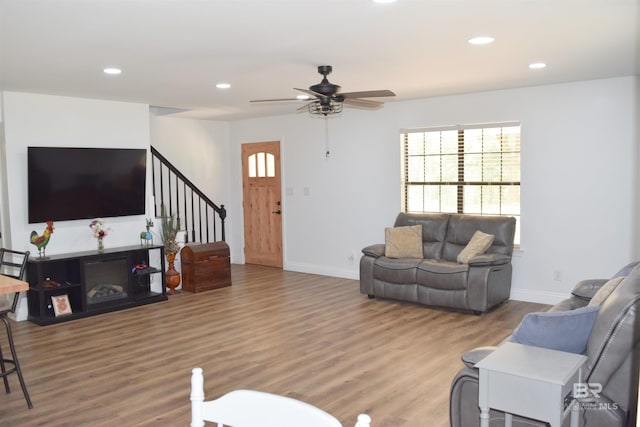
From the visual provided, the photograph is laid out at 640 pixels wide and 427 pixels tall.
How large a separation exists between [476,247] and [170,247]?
386 centimetres

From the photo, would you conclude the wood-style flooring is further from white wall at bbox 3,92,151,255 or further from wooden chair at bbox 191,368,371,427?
wooden chair at bbox 191,368,371,427

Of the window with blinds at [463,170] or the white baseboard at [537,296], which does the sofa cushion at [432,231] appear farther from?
the white baseboard at [537,296]

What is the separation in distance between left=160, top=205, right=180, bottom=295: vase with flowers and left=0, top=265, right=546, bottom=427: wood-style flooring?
1.83ft

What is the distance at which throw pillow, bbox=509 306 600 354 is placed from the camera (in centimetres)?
259

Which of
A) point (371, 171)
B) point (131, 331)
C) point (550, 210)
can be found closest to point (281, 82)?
point (371, 171)

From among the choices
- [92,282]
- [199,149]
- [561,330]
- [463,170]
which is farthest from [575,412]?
[199,149]

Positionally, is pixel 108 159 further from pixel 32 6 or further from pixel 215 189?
pixel 32 6

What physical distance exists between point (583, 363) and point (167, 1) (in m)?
2.73

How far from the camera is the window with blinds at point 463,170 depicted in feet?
20.6

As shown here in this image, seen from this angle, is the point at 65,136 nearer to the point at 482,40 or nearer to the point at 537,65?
the point at 482,40

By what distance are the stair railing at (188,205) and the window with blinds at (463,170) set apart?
2.95m

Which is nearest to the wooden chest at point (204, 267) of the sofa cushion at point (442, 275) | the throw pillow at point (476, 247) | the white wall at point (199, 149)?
the white wall at point (199, 149)

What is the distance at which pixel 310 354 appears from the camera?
4527 mm

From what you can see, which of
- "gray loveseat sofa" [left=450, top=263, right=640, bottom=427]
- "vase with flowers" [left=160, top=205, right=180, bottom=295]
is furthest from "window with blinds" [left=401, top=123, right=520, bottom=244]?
"gray loveseat sofa" [left=450, top=263, right=640, bottom=427]
